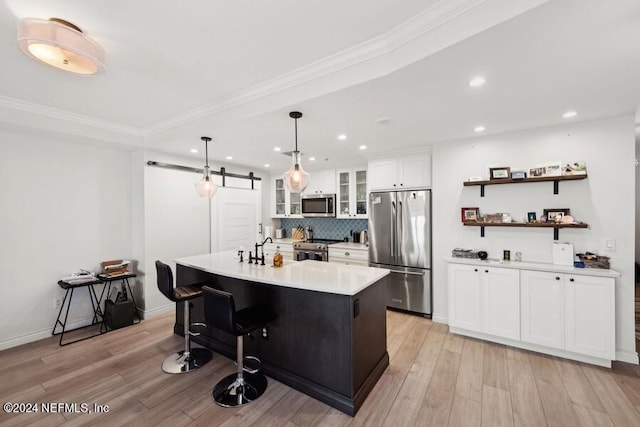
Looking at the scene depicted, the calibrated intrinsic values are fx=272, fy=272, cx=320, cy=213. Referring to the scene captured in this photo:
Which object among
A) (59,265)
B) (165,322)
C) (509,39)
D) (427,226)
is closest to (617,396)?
(427,226)

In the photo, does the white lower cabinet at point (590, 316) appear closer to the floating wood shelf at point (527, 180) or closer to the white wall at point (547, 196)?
the white wall at point (547, 196)

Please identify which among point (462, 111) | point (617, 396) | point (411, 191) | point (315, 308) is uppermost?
point (462, 111)

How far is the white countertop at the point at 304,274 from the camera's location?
85.9 inches

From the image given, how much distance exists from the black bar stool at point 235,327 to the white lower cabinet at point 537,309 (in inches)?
95.4

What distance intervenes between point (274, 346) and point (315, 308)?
0.66 metres

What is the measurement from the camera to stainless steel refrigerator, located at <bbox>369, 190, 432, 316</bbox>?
157 inches

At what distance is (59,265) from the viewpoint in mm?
3564

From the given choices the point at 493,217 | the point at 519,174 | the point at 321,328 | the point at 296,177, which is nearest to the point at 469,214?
the point at 493,217

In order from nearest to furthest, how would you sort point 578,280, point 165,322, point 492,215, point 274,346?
point 274,346 → point 578,280 → point 492,215 → point 165,322

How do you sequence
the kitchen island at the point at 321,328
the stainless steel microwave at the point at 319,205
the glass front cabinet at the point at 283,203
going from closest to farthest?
the kitchen island at the point at 321,328
the stainless steel microwave at the point at 319,205
the glass front cabinet at the point at 283,203

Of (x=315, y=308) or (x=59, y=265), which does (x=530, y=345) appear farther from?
(x=59, y=265)

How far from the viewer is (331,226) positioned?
580 centimetres

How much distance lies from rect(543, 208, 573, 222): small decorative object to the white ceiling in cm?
99

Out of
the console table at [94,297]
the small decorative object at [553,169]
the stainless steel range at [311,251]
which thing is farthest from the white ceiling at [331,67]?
the stainless steel range at [311,251]
